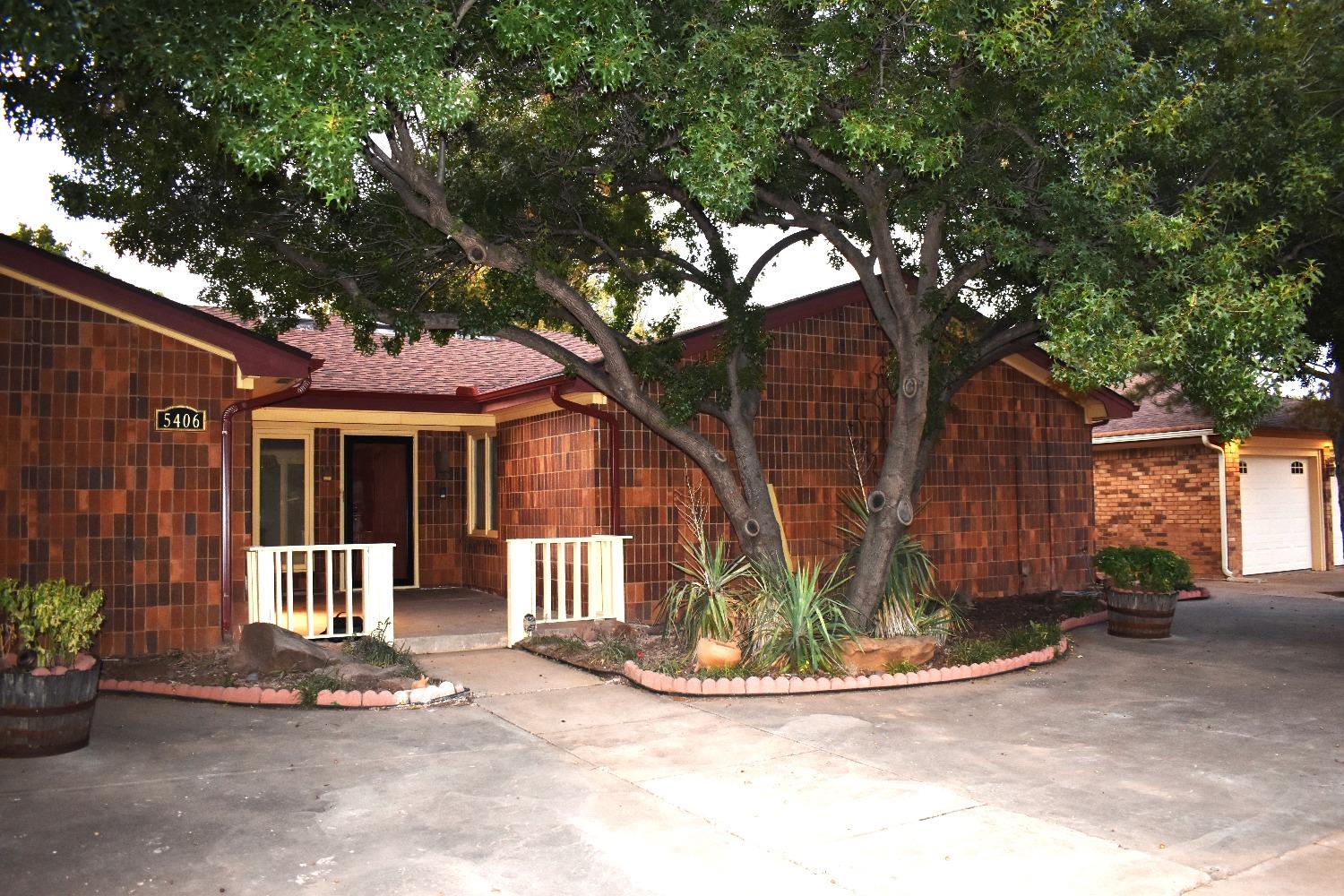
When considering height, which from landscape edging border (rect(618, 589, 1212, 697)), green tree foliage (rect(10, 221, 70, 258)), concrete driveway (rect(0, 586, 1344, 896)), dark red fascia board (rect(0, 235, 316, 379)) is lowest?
concrete driveway (rect(0, 586, 1344, 896))

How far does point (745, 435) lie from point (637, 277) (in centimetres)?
232

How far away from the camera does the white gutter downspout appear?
55.8ft

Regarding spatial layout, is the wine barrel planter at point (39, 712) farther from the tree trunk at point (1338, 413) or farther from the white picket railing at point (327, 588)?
the tree trunk at point (1338, 413)

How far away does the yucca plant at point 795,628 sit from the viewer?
8.65m

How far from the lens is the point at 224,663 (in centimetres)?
888

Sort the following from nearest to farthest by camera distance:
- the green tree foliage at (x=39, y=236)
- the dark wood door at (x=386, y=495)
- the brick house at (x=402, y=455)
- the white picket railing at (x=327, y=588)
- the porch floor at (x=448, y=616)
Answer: the brick house at (x=402, y=455) < the white picket railing at (x=327, y=588) < the porch floor at (x=448, y=616) < the dark wood door at (x=386, y=495) < the green tree foliage at (x=39, y=236)

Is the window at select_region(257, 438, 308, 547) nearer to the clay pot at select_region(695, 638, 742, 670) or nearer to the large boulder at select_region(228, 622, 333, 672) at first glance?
the large boulder at select_region(228, 622, 333, 672)

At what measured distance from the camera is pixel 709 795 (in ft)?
18.2

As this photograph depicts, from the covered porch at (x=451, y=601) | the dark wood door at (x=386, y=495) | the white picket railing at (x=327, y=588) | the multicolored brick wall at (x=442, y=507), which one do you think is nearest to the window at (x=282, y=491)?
the covered porch at (x=451, y=601)

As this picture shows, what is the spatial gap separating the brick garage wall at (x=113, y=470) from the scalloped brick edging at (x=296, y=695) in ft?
4.08

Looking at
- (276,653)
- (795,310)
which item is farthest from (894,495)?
(276,653)

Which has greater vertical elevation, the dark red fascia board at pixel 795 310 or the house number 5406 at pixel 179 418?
the dark red fascia board at pixel 795 310

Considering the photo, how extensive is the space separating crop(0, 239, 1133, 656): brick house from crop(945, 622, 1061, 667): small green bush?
2.81 metres

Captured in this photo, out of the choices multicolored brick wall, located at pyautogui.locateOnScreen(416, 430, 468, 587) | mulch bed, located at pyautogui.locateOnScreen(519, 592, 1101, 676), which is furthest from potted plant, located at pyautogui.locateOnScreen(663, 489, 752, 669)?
multicolored brick wall, located at pyautogui.locateOnScreen(416, 430, 468, 587)
